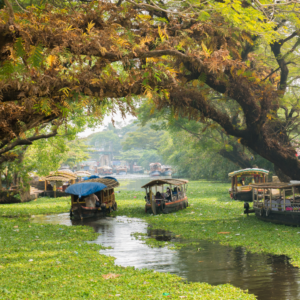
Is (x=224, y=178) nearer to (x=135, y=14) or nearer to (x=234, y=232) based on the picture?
(x=234, y=232)

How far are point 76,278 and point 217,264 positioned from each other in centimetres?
375

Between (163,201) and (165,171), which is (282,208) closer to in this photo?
(163,201)

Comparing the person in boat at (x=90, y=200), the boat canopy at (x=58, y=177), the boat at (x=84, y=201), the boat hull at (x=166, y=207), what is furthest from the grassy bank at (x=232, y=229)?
the boat canopy at (x=58, y=177)

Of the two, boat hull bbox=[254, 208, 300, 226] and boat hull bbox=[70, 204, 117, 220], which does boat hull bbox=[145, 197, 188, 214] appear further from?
boat hull bbox=[254, 208, 300, 226]

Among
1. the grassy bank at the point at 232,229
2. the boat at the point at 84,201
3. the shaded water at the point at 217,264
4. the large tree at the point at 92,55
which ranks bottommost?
the grassy bank at the point at 232,229

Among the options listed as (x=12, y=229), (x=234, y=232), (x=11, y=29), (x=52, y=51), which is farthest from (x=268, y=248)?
(x=12, y=229)

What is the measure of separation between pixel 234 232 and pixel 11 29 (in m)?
10.9

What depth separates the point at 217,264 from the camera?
9.53m

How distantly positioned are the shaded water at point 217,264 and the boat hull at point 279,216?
452 centimetres

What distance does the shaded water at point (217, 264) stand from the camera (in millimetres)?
7657

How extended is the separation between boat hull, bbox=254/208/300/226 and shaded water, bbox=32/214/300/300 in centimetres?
452

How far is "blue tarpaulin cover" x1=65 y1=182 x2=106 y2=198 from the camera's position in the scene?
19500 mm

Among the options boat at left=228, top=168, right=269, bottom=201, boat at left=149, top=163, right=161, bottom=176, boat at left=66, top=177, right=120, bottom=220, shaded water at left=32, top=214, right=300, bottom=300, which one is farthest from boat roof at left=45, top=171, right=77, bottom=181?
boat at left=149, top=163, right=161, bottom=176

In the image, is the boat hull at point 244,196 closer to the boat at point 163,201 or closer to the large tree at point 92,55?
the boat at point 163,201
